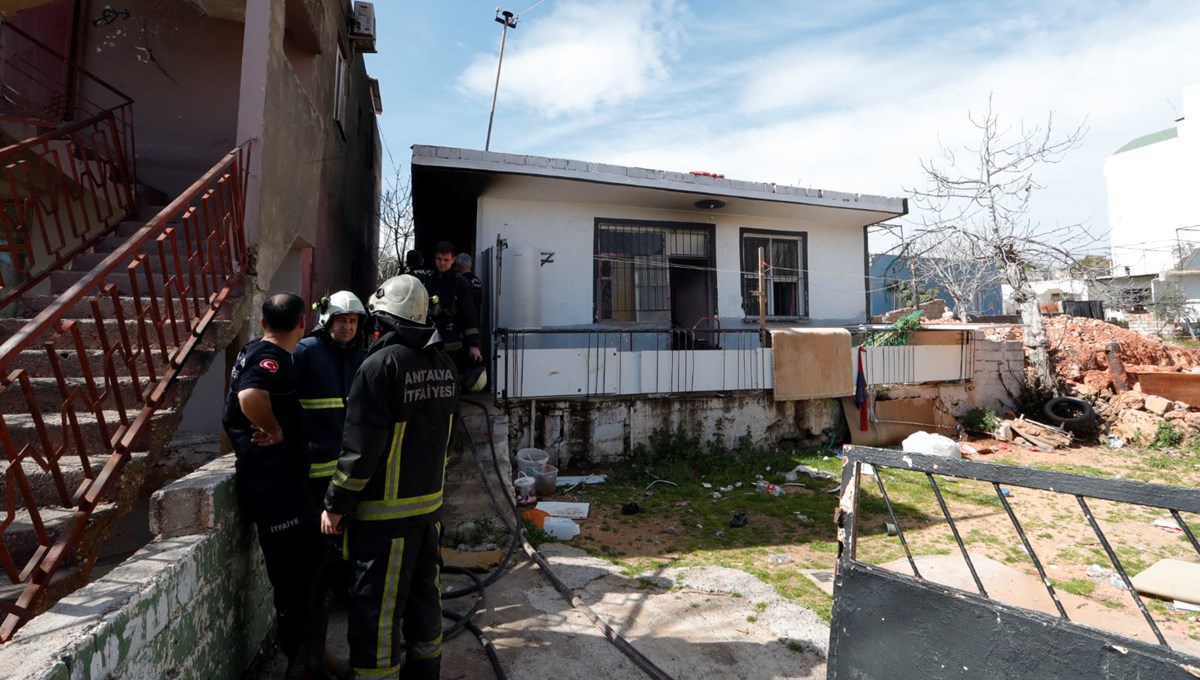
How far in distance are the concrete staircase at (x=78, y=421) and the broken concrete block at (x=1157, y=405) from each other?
1440 cm

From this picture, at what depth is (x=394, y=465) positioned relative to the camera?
2.47 meters

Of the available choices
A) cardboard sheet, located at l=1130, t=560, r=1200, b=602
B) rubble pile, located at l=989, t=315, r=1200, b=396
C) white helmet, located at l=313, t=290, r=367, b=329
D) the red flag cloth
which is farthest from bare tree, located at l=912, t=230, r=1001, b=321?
white helmet, located at l=313, t=290, r=367, b=329

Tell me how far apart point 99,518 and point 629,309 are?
292 inches

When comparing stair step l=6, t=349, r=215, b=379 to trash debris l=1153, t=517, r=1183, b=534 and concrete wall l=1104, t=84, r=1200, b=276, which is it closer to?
trash debris l=1153, t=517, r=1183, b=534

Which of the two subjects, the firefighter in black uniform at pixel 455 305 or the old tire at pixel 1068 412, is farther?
the old tire at pixel 1068 412

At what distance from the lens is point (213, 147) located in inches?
249

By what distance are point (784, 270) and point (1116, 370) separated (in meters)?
7.47

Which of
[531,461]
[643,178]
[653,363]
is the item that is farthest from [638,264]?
[531,461]

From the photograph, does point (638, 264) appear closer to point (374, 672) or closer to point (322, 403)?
point (322, 403)

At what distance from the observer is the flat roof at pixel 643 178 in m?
7.46

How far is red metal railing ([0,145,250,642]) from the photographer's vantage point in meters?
2.32

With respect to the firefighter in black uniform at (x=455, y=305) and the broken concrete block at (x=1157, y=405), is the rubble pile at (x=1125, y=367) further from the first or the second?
the firefighter in black uniform at (x=455, y=305)

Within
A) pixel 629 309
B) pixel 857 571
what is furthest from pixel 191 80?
pixel 857 571

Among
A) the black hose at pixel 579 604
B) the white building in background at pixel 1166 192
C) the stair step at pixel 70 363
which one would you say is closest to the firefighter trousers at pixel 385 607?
the black hose at pixel 579 604
